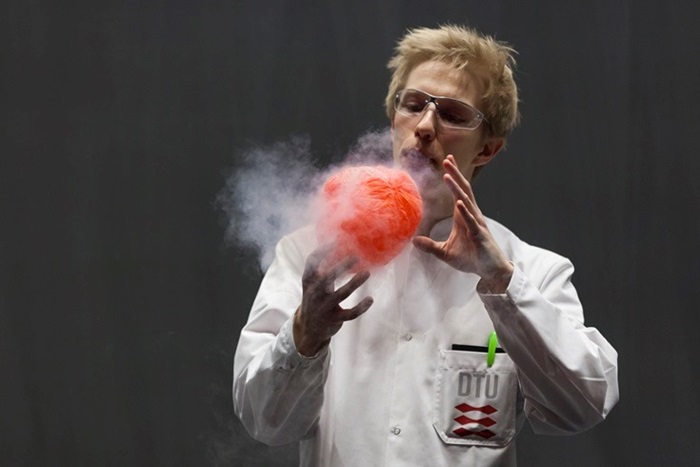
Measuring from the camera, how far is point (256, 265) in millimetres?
2482

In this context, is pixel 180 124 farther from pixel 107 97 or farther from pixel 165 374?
pixel 165 374

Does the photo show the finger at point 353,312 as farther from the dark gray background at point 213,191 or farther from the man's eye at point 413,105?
the dark gray background at point 213,191

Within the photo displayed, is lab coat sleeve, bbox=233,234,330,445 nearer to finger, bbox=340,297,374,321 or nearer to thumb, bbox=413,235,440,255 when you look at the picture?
finger, bbox=340,297,374,321

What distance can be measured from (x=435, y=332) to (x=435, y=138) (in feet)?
1.17

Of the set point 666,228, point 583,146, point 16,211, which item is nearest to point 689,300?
point 666,228

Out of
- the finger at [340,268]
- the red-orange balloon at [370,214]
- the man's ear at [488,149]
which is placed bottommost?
the finger at [340,268]

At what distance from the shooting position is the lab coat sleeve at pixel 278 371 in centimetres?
149

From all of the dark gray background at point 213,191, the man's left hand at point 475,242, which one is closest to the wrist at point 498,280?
the man's left hand at point 475,242

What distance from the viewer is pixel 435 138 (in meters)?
1.67

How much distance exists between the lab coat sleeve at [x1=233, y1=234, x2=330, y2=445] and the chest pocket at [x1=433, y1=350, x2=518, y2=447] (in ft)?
0.75

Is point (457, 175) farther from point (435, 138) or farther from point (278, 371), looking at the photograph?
point (278, 371)

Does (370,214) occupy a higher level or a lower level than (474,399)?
higher

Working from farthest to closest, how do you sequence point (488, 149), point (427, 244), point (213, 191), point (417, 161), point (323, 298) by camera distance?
point (213, 191) → point (488, 149) → point (417, 161) → point (427, 244) → point (323, 298)

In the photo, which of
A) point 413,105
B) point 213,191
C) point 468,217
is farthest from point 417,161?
point 213,191
